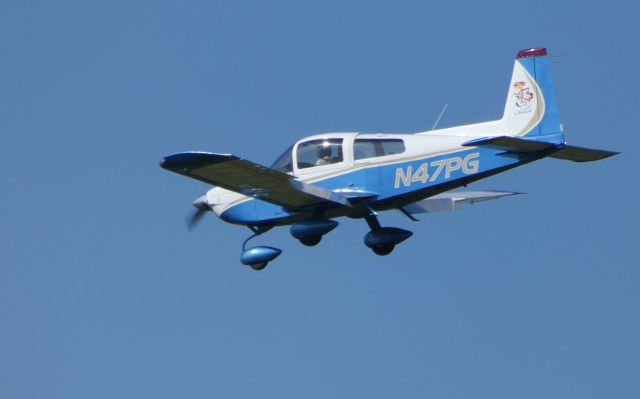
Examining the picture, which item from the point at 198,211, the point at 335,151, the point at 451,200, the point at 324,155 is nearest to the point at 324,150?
the point at 324,155

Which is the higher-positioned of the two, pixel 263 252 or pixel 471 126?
pixel 471 126

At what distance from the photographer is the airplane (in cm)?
2469

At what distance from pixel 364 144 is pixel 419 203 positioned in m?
2.30

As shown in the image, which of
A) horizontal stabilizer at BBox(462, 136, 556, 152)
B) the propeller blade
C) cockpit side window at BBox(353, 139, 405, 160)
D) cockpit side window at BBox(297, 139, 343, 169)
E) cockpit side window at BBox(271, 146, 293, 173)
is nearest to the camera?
horizontal stabilizer at BBox(462, 136, 556, 152)

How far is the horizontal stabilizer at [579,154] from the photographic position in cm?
2455

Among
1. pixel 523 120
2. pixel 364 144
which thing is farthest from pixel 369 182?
pixel 523 120

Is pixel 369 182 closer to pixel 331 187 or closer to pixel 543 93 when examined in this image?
pixel 331 187

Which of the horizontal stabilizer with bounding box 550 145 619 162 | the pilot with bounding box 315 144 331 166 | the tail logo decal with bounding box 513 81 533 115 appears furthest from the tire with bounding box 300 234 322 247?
the horizontal stabilizer with bounding box 550 145 619 162

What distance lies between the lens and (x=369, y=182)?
25.7 m

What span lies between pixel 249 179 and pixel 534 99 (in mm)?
4519

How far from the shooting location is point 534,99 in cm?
2488

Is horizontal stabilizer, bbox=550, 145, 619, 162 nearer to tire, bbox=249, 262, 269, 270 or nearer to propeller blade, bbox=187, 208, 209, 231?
tire, bbox=249, 262, 269, 270

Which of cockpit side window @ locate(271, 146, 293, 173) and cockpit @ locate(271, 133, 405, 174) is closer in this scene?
cockpit @ locate(271, 133, 405, 174)

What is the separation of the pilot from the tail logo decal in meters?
3.09
